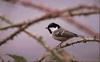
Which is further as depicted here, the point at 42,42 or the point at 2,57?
the point at 2,57

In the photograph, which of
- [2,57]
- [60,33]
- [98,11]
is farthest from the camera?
[60,33]

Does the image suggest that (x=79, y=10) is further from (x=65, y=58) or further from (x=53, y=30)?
(x=53, y=30)

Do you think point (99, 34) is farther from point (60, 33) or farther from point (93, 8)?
point (60, 33)

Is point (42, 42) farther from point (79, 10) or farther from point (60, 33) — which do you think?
point (60, 33)

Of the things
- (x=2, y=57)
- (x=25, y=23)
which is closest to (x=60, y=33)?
(x=2, y=57)

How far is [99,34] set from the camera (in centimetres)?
13

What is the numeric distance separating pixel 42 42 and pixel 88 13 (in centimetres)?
4

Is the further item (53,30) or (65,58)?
(53,30)

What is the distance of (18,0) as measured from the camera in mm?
136

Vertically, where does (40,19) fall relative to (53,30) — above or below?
above

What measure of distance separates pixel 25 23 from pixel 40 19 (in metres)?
0.03

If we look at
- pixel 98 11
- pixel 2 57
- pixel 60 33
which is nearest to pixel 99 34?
pixel 98 11

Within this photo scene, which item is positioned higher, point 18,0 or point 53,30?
point 18,0

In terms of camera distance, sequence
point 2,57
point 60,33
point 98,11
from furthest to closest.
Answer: point 60,33, point 2,57, point 98,11
